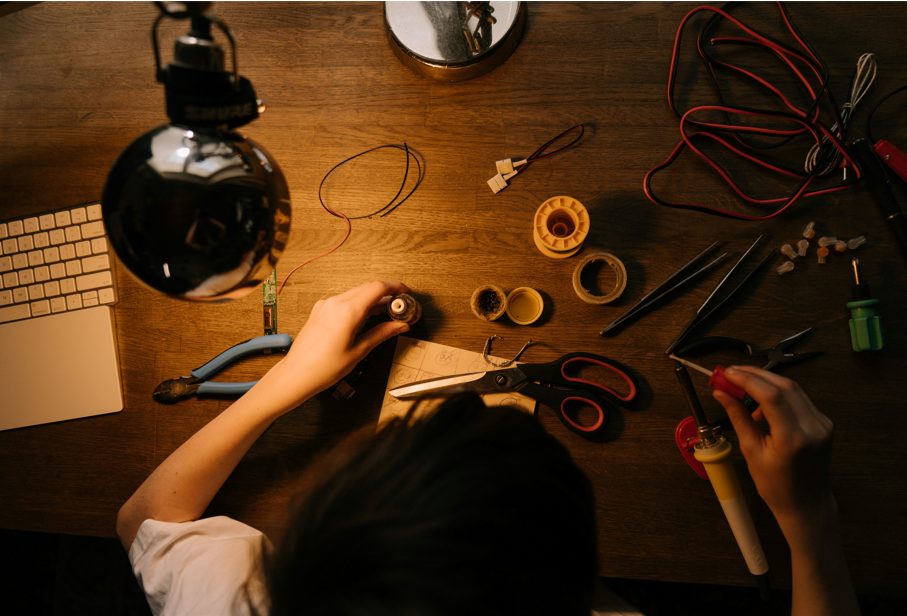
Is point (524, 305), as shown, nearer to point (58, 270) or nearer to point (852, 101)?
point (852, 101)

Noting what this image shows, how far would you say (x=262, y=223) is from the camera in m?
0.54

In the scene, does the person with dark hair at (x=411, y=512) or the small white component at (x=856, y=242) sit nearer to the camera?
the person with dark hair at (x=411, y=512)

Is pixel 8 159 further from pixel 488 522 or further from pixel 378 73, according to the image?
pixel 488 522

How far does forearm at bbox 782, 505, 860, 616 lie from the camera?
0.72 meters

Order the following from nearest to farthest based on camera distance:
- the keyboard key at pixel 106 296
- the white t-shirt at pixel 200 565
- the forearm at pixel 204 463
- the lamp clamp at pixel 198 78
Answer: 1. the lamp clamp at pixel 198 78
2. the white t-shirt at pixel 200 565
3. the forearm at pixel 204 463
4. the keyboard key at pixel 106 296

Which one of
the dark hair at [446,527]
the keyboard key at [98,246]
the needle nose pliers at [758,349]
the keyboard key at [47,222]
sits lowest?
the dark hair at [446,527]

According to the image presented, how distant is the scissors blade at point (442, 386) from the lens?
84 centimetres

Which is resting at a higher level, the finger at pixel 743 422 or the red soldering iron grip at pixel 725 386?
the red soldering iron grip at pixel 725 386

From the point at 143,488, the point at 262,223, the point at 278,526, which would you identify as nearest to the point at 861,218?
the point at 262,223

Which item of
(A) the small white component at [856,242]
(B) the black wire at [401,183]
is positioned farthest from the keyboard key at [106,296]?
(A) the small white component at [856,242]

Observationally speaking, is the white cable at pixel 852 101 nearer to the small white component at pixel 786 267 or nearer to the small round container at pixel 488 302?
the small white component at pixel 786 267

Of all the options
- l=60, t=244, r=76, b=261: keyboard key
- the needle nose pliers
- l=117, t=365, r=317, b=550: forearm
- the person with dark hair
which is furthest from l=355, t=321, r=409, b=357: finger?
l=60, t=244, r=76, b=261: keyboard key

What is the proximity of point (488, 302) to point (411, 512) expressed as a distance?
40 centimetres

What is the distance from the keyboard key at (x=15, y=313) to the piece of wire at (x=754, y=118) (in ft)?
3.57
